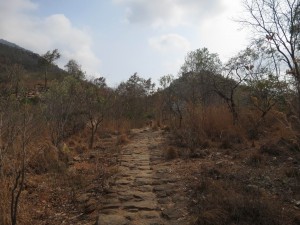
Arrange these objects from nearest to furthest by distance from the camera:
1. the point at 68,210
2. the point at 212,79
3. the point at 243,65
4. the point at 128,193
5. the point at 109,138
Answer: the point at 68,210
the point at 128,193
the point at 109,138
the point at 243,65
the point at 212,79

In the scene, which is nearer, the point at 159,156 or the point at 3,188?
the point at 3,188

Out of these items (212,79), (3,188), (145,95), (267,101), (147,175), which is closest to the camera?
(3,188)

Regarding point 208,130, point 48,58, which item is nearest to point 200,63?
point 208,130

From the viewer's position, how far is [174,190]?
561cm

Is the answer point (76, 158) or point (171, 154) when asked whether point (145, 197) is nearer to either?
point (171, 154)

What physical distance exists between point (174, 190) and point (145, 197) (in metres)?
0.55

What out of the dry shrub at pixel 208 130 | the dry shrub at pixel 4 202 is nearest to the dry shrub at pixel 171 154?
the dry shrub at pixel 208 130

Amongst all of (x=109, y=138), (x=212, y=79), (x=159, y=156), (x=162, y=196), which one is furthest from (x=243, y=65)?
(x=162, y=196)

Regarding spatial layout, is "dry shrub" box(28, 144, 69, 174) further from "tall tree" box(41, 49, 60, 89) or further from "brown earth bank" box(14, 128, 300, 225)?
"tall tree" box(41, 49, 60, 89)

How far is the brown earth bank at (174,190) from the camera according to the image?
4297mm

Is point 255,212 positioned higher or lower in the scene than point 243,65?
lower

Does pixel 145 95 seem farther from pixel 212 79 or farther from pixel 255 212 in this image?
pixel 255 212

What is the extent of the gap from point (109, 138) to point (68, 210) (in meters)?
8.05

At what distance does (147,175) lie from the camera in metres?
6.74
